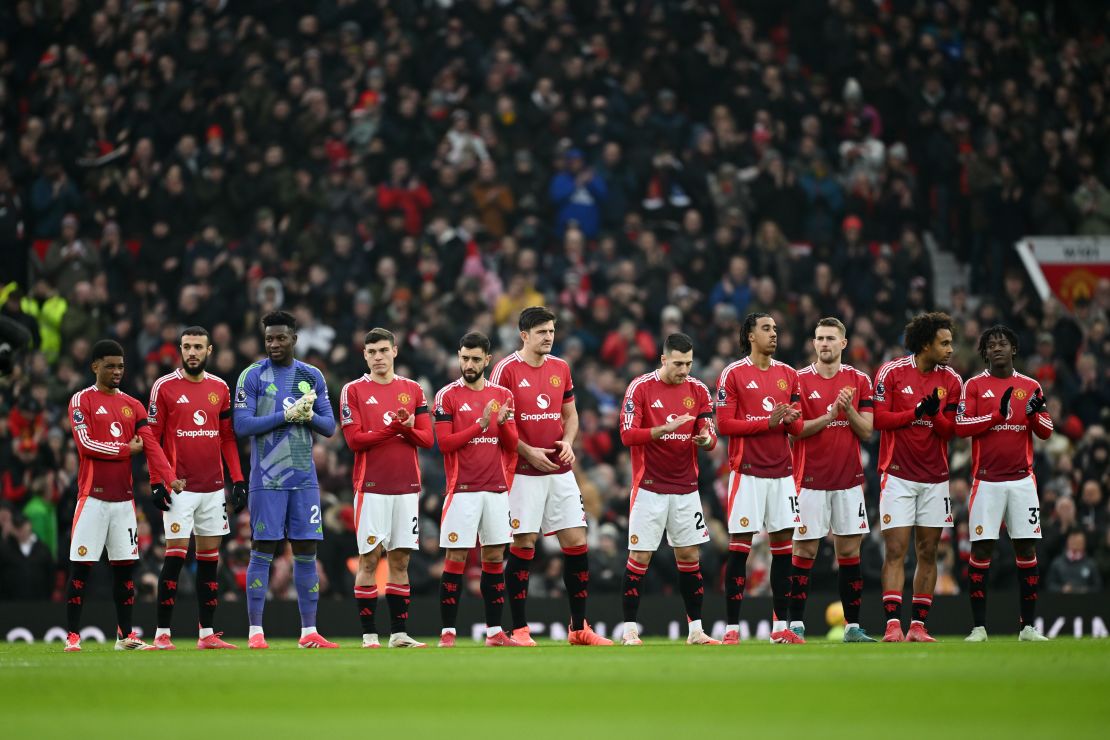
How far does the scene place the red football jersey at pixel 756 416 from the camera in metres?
14.0

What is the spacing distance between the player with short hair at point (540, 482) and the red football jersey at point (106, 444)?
3.08m

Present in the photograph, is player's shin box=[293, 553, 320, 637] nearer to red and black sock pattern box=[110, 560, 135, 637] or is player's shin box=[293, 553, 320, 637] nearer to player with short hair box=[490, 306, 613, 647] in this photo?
red and black sock pattern box=[110, 560, 135, 637]

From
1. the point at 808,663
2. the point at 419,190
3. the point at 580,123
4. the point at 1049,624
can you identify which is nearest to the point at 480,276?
the point at 419,190

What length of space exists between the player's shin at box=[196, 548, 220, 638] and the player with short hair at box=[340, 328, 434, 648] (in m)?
1.34

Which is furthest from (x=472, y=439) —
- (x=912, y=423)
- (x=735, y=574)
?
(x=912, y=423)

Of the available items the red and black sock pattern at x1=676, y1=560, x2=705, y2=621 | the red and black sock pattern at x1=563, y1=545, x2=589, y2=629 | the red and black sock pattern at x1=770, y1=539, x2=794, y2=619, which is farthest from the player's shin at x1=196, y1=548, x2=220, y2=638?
the red and black sock pattern at x1=770, y1=539, x2=794, y2=619

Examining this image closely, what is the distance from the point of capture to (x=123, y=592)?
1399cm

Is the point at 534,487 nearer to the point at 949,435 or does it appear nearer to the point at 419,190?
the point at 949,435

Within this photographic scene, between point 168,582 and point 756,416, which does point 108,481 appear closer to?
point 168,582

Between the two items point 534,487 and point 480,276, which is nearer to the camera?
A: point 534,487

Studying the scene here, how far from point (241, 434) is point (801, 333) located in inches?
434

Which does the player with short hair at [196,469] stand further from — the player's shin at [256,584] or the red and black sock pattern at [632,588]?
the red and black sock pattern at [632,588]

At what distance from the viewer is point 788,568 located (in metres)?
14.1

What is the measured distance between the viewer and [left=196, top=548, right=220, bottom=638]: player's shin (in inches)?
550
